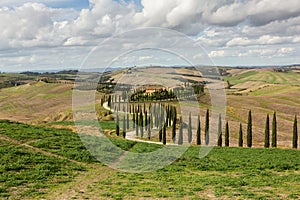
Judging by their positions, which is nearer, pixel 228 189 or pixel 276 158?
pixel 228 189

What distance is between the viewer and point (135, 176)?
→ 23.6 metres

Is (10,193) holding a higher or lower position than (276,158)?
higher

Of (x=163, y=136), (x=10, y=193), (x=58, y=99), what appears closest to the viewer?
(x=10, y=193)

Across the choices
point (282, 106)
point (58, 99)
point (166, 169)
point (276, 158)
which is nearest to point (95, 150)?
point (166, 169)

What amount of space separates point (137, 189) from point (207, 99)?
89503 mm

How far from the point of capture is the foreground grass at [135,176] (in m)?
18.2

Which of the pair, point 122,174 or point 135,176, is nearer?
point 135,176

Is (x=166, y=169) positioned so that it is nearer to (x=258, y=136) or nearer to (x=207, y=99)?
(x=258, y=136)

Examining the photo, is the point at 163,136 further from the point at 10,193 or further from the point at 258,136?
the point at 10,193

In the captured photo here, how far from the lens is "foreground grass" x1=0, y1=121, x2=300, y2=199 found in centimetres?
1822

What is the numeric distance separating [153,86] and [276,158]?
7867cm

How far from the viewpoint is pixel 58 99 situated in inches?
5423

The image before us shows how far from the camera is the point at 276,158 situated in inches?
1302

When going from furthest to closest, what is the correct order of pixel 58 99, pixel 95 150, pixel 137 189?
1. pixel 58 99
2. pixel 95 150
3. pixel 137 189
